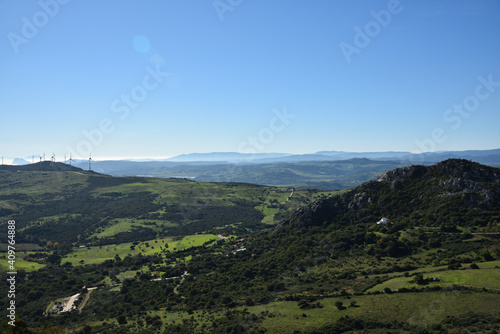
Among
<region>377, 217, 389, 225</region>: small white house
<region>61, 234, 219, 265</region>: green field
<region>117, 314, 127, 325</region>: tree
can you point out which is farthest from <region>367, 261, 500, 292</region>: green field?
<region>61, 234, 219, 265</region>: green field

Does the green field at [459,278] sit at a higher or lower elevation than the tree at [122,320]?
higher

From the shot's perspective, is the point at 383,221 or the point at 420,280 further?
the point at 383,221

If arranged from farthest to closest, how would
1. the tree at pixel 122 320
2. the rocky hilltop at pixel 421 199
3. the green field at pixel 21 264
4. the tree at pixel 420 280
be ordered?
the green field at pixel 21 264 → the rocky hilltop at pixel 421 199 → the tree at pixel 122 320 → the tree at pixel 420 280

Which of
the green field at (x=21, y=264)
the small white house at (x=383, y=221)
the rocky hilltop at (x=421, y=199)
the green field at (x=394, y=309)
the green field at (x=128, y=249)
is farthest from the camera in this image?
the green field at (x=128, y=249)

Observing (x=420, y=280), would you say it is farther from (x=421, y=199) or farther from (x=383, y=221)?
(x=421, y=199)

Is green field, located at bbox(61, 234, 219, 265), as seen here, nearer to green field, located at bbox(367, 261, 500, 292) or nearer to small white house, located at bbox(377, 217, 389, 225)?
small white house, located at bbox(377, 217, 389, 225)

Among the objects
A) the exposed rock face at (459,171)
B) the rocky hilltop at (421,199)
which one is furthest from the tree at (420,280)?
the exposed rock face at (459,171)

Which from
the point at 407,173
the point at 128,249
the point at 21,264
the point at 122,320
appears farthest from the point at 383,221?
the point at 21,264

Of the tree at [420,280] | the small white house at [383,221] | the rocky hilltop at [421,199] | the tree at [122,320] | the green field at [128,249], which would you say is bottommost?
the green field at [128,249]

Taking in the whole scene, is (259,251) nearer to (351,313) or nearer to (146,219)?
(351,313)

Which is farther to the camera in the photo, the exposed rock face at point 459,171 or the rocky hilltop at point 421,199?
the exposed rock face at point 459,171

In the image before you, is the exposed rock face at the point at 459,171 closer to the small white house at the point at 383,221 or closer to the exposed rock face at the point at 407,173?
the exposed rock face at the point at 407,173

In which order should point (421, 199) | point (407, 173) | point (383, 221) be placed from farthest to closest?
1. point (407, 173)
2. point (421, 199)
3. point (383, 221)

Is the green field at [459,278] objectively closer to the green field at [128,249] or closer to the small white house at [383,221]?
→ the small white house at [383,221]
